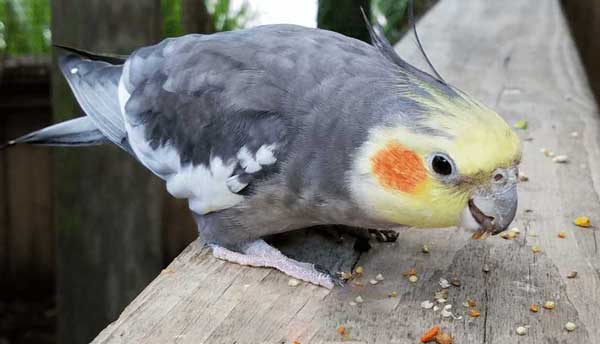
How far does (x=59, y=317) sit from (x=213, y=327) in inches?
79.1

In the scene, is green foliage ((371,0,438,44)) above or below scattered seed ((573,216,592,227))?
below

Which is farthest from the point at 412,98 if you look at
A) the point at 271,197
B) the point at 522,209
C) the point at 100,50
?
the point at 100,50

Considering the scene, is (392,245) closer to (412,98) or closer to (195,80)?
(412,98)

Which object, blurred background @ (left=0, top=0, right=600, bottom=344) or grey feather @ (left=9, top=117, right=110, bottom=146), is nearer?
grey feather @ (left=9, top=117, right=110, bottom=146)

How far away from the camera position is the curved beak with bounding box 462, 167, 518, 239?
196 cm

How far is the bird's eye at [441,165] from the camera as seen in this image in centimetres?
192

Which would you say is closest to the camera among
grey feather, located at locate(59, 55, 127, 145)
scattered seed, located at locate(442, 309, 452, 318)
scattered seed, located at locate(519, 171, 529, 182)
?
scattered seed, located at locate(442, 309, 452, 318)

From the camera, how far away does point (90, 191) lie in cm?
343

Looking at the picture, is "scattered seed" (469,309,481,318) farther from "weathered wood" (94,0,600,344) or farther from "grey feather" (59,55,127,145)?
"grey feather" (59,55,127,145)

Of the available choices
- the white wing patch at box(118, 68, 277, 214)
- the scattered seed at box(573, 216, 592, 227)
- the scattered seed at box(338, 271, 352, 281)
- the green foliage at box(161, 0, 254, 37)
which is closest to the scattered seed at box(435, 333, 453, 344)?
the scattered seed at box(338, 271, 352, 281)

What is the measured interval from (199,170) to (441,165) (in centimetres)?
73

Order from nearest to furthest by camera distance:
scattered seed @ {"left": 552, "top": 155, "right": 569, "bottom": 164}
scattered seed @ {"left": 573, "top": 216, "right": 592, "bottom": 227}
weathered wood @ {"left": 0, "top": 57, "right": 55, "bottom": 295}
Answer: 1. scattered seed @ {"left": 573, "top": 216, "right": 592, "bottom": 227}
2. scattered seed @ {"left": 552, "top": 155, "right": 569, "bottom": 164}
3. weathered wood @ {"left": 0, "top": 57, "right": 55, "bottom": 295}

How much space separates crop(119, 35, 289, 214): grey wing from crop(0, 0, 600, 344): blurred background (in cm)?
70

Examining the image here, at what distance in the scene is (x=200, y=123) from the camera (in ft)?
7.66
